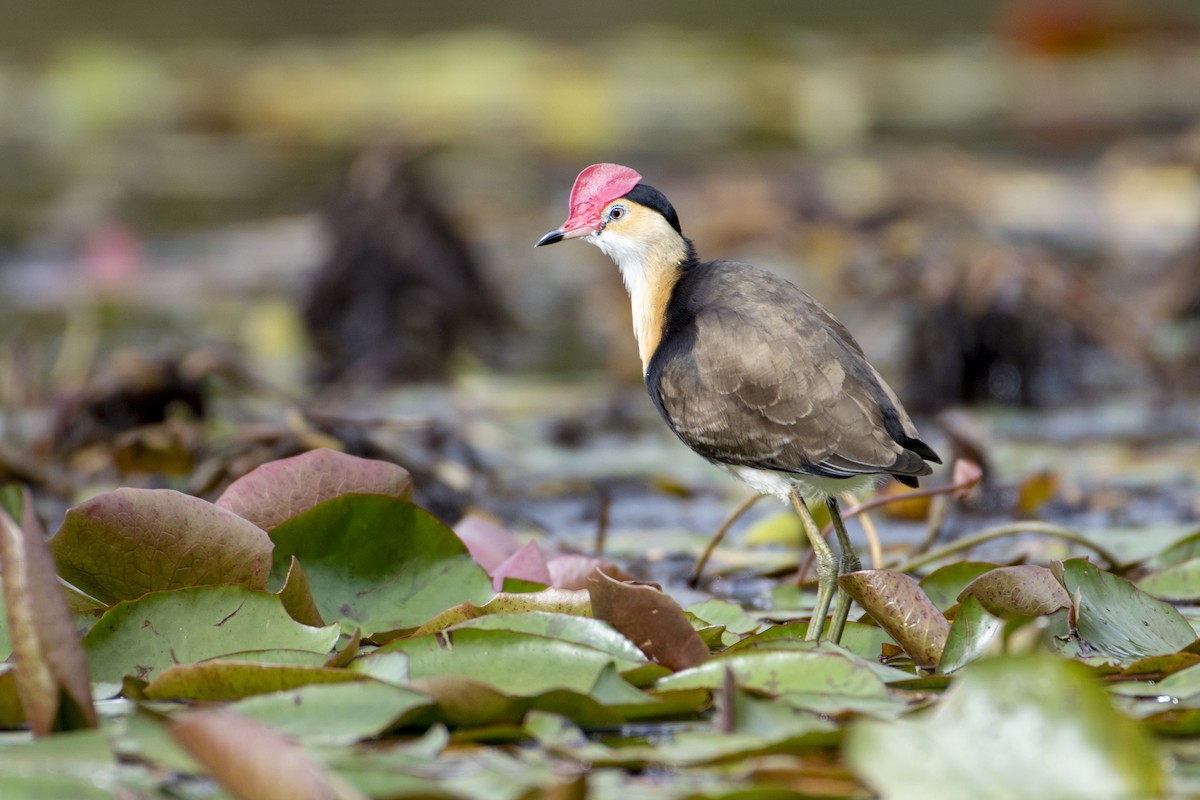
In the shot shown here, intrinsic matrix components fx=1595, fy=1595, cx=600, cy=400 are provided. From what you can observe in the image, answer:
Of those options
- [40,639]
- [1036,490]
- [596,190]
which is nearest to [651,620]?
[40,639]

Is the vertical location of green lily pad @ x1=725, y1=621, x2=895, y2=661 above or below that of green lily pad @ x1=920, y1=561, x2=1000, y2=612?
below

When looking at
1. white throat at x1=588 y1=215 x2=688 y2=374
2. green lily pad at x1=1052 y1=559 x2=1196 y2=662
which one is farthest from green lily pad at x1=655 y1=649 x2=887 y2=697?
white throat at x1=588 y1=215 x2=688 y2=374

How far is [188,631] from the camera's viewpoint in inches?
109

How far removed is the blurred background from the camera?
17.1ft

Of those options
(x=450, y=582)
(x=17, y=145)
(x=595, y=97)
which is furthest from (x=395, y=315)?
(x=17, y=145)

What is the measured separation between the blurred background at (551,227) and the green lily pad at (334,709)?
5.57ft

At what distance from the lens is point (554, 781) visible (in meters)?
2.27

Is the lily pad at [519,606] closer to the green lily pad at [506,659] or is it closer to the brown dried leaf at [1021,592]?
the green lily pad at [506,659]

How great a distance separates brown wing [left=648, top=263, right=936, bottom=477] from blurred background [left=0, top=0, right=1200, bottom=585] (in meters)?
0.85

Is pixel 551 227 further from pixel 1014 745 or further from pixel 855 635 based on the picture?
pixel 1014 745

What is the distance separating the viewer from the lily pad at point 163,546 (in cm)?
291

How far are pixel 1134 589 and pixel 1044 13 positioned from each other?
1486 cm

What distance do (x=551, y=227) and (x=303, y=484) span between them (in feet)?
24.4

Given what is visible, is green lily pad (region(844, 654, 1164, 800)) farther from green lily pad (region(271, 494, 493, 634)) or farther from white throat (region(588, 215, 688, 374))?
white throat (region(588, 215, 688, 374))
